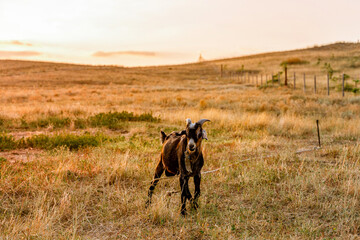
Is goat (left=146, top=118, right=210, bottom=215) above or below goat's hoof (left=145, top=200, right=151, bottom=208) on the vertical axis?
above

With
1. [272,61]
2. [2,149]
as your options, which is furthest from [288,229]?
[272,61]

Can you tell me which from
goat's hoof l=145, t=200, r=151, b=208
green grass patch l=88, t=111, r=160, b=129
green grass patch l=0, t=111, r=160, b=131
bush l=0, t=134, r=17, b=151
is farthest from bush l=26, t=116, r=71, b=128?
goat's hoof l=145, t=200, r=151, b=208

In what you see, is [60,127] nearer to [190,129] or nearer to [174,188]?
[174,188]

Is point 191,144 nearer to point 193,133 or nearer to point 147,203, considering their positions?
point 193,133

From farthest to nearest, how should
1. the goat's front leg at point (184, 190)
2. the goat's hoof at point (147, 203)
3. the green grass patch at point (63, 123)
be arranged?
the green grass patch at point (63, 123) < the goat's hoof at point (147, 203) < the goat's front leg at point (184, 190)

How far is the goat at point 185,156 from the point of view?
146 inches

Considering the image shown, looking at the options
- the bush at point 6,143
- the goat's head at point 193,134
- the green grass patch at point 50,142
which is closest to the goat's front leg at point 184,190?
the goat's head at point 193,134

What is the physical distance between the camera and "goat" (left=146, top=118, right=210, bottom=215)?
3.71m

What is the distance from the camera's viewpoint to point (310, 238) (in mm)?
3789

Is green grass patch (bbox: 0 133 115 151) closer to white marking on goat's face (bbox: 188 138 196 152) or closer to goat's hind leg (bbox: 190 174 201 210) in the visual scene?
goat's hind leg (bbox: 190 174 201 210)

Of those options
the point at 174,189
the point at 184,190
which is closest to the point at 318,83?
the point at 174,189

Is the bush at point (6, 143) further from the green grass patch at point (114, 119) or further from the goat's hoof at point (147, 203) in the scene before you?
the goat's hoof at point (147, 203)

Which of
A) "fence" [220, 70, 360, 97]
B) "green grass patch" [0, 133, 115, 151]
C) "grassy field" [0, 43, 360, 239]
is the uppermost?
"fence" [220, 70, 360, 97]

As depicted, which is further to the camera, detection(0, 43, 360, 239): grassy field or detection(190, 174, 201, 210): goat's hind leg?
detection(190, 174, 201, 210): goat's hind leg
